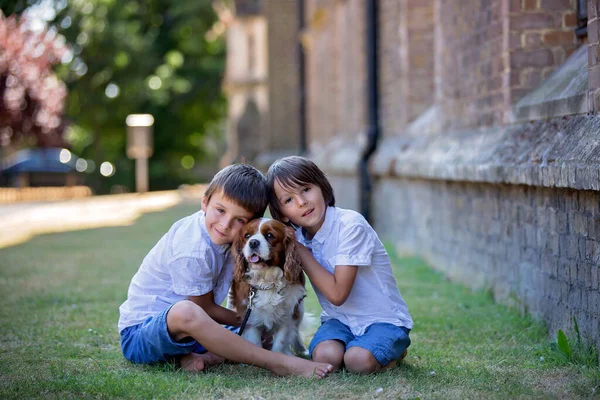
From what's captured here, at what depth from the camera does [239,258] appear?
481cm

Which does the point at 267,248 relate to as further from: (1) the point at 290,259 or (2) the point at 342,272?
(2) the point at 342,272

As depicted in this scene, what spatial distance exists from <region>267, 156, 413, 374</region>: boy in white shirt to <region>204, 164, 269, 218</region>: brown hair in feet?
0.39

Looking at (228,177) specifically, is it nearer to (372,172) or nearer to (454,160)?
(454,160)

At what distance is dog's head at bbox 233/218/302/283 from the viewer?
4668 mm

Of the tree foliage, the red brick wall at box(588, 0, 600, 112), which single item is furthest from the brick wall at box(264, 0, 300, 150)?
the red brick wall at box(588, 0, 600, 112)

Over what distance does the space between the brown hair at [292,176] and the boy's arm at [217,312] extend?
0.61 metres

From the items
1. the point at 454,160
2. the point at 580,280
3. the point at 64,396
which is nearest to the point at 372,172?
the point at 454,160

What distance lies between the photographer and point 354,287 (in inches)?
199

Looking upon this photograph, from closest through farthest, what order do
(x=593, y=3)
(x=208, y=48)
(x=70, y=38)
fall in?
1. (x=593, y=3)
2. (x=70, y=38)
3. (x=208, y=48)

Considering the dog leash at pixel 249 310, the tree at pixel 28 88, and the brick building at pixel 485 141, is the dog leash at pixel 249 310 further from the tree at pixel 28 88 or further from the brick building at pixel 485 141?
the tree at pixel 28 88

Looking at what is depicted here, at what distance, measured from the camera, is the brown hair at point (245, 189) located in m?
4.82

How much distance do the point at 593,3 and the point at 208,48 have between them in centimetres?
3765

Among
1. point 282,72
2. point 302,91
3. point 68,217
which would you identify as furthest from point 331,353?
point 282,72

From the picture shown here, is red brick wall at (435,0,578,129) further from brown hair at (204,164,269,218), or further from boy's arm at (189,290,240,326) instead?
boy's arm at (189,290,240,326)
